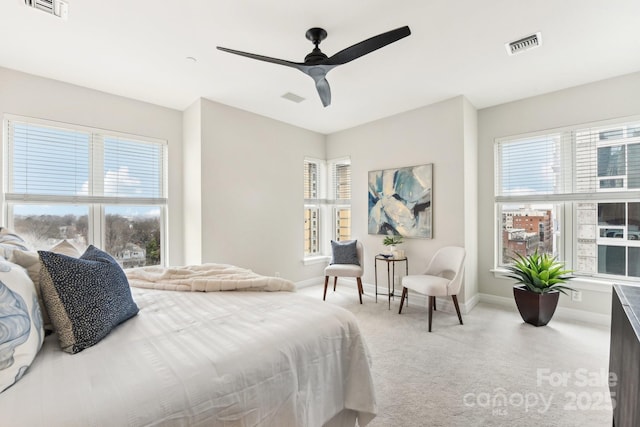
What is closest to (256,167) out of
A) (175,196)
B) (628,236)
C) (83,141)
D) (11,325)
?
(175,196)

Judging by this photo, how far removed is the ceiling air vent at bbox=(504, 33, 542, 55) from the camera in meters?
2.39

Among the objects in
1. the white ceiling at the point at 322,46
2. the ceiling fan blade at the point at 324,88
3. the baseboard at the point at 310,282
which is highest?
the white ceiling at the point at 322,46

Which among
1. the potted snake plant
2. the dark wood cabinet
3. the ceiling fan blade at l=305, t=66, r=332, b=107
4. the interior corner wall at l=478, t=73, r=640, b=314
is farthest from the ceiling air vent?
the potted snake plant

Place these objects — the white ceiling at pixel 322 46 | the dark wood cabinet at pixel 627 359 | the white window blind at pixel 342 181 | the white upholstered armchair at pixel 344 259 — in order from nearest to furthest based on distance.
→ the dark wood cabinet at pixel 627 359, the white ceiling at pixel 322 46, the white upholstered armchair at pixel 344 259, the white window blind at pixel 342 181

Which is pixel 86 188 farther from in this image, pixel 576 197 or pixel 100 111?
pixel 576 197

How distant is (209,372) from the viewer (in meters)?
1.04

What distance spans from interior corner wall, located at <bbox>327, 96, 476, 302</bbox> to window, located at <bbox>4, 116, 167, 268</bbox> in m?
2.98

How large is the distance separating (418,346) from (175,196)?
3.56 meters

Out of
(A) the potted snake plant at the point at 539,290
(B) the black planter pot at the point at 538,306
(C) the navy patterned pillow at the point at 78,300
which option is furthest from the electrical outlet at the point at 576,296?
(C) the navy patterned pillow at the point at 78,300

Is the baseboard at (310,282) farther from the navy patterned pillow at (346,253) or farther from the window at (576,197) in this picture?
the window at (576,197)

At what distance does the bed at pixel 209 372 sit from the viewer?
34.0 inches

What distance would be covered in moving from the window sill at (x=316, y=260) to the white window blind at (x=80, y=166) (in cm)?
240

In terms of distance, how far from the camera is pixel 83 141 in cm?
328

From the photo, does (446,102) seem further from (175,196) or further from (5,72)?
(5,72)
